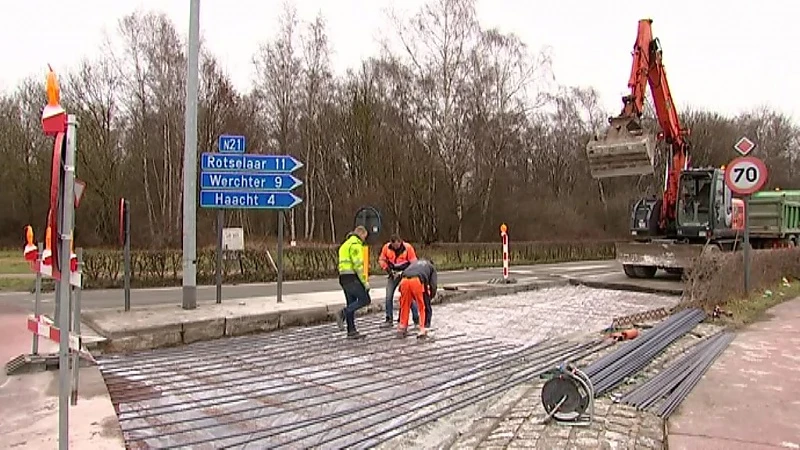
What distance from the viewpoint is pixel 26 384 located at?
6.27 metres

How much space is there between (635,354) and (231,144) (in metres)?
7.19

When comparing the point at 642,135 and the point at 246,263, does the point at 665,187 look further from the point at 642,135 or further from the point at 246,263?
the point at 246,263

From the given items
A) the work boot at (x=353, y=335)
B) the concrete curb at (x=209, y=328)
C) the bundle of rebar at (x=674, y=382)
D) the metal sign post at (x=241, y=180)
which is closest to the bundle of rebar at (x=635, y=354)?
the bundle of rebar at (x=674, y=382)

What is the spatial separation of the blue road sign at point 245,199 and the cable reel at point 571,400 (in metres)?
7.02

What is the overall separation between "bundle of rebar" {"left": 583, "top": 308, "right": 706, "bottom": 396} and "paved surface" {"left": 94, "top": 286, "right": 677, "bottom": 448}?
72 cm

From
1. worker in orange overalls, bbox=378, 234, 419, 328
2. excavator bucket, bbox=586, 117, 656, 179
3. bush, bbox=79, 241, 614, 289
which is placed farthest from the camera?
bush, bbox=79, 241, 614, 289

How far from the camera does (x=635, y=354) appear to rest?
6953 mm

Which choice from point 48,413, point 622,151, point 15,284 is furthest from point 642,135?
point 15,284

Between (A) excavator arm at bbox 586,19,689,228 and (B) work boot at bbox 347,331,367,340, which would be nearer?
(B) work boot at bbox 347,331,367,340

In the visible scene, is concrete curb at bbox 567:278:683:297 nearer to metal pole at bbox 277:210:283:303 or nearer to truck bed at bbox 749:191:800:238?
metal pole at bbox 277:210:283:303

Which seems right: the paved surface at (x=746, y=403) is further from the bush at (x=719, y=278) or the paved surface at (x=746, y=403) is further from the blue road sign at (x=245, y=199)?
the blue road sign at (x=245, y=199)

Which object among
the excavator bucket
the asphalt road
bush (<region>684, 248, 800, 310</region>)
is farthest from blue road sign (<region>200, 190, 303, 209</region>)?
the excavator bucket

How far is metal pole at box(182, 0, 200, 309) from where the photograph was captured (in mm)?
10234

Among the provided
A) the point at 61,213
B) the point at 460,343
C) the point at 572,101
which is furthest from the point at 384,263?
the point at 572,101
